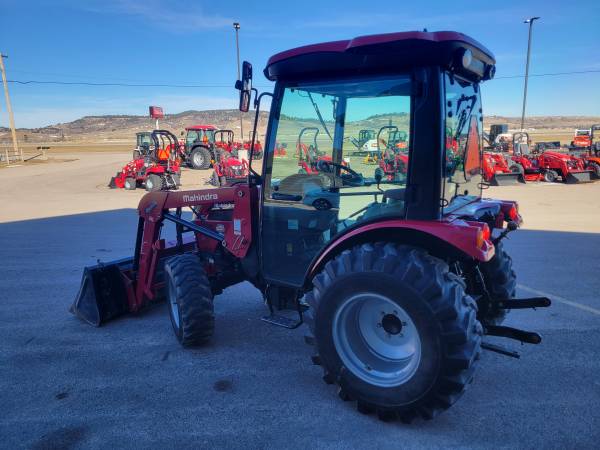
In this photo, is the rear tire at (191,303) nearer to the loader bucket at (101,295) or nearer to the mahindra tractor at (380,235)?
the mahindra tractor at (380,235)

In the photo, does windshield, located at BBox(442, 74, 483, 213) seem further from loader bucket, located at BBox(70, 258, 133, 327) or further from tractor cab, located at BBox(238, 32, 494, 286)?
loader bucket, located at BBox(70, 258, 133, 327)

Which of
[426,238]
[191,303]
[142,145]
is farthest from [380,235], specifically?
[142,145]

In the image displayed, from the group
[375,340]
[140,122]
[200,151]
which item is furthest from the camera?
[140,122]

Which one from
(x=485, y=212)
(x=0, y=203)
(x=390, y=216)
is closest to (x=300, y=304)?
(x=390, y=216)

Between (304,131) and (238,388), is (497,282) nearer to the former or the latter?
(304,131)

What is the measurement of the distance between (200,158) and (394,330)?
21.3m

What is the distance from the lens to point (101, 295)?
4293 mm

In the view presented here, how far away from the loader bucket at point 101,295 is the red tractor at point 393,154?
2881 mm

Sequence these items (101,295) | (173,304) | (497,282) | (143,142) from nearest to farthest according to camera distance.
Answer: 1. (497,282)
2. (173,304)
3. (101,295)
4. (143,142)

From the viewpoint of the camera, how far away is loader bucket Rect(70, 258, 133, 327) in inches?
167

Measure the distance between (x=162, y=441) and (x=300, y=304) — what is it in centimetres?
135

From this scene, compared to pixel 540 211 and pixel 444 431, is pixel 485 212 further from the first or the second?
pixel 540 211

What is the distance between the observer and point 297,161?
3.29 m

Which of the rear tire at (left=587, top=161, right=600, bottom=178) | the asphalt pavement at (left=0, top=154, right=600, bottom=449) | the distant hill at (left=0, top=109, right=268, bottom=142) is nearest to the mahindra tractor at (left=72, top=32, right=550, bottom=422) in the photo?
the asphalt pavement at (left=0, top=154, right=600, bottom=449)
